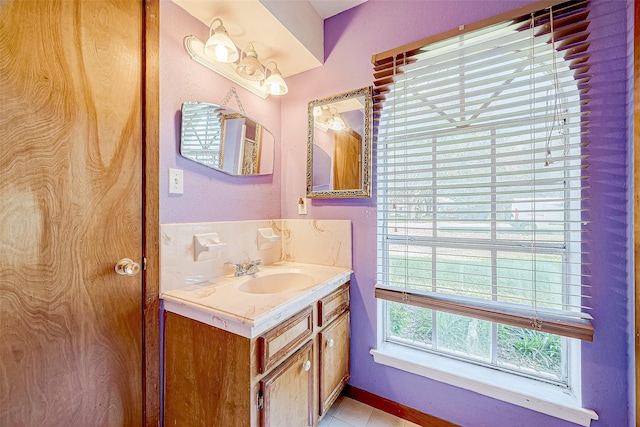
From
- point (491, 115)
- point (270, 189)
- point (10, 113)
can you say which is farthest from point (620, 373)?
point (10, 113)

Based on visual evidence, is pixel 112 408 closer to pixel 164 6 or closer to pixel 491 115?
pixel 164 6

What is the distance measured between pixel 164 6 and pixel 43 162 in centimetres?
87

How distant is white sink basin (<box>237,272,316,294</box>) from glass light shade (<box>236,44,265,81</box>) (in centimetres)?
115

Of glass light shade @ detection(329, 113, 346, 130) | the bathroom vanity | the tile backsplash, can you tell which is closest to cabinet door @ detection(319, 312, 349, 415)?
the bathroom vanity

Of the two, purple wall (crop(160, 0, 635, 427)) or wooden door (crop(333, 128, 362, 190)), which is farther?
wooden door (crop(333, 128, 362, 190))

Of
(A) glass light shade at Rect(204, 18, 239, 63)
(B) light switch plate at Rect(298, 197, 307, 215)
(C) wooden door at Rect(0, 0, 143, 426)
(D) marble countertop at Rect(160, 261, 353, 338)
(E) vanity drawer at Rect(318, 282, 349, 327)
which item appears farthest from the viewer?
(B) light switch plate at Rect(298, 197, 307, 215)

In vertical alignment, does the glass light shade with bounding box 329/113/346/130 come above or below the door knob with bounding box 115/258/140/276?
above

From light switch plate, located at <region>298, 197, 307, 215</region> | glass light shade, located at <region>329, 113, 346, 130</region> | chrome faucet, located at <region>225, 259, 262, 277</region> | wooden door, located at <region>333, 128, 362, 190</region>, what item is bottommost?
chrome faucet, located at <region>225, 259, 262, 277</region>

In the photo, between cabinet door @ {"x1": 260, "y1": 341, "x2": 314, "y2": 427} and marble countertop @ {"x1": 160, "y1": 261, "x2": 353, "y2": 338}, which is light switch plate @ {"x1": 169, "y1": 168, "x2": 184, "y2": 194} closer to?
marble countertop @ {"x1": 160, "y1": 261, "x2": 353, "y2": 338}

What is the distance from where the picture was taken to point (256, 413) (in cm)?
92

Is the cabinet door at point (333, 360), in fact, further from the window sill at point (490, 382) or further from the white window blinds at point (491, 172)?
the white window blinds at point (491, 172)

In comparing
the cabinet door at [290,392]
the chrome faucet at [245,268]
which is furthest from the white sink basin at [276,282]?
the cabinet door at [290,392]

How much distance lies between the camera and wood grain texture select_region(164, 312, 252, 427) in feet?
2.98

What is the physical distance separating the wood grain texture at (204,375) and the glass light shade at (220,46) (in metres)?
1.24
